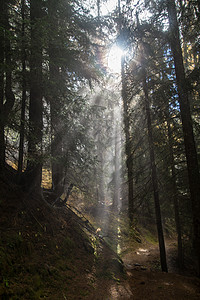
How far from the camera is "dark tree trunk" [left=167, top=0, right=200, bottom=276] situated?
6.76 m

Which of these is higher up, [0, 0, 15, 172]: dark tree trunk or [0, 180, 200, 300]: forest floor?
[0, 0, 15, 172]: dark tree trunk

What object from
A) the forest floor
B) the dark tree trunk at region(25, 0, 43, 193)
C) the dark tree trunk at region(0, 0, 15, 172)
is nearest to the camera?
the forest floor

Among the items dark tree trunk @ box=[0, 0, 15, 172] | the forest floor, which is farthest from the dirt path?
dark tree trunk @ box=[0, 0, 15, 172]

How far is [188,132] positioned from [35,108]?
19.7ft

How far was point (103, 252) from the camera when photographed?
848cm

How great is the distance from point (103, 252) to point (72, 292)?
3.93 metres

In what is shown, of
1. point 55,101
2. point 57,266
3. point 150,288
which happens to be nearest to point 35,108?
A: point 55,101

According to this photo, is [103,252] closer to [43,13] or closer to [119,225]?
[119,225]

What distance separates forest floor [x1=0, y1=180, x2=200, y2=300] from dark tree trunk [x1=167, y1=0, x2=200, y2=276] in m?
2.19

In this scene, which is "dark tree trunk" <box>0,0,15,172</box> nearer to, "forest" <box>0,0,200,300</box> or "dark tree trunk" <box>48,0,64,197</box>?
"forest" <box>0,0,200,300</box>

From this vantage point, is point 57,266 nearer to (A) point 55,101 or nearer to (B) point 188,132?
(A) point 55,101

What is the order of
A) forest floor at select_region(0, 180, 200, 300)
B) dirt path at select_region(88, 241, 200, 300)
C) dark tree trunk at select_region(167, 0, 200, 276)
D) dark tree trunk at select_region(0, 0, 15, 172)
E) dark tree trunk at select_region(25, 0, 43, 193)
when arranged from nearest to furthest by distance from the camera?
forest floor at select_region(0, 180, 200, 300)
dirt path at select_region(88, 241, 200, 300)
dark tree trunk at select_region(0, 0, 15, 172)
dark tree trunk at select_region(25, 0, 43, 193)
dark tree trunk at select_region(167, 0, 200, 276)

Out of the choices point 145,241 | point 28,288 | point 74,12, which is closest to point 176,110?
point 74,12

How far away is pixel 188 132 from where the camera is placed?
7.16m
